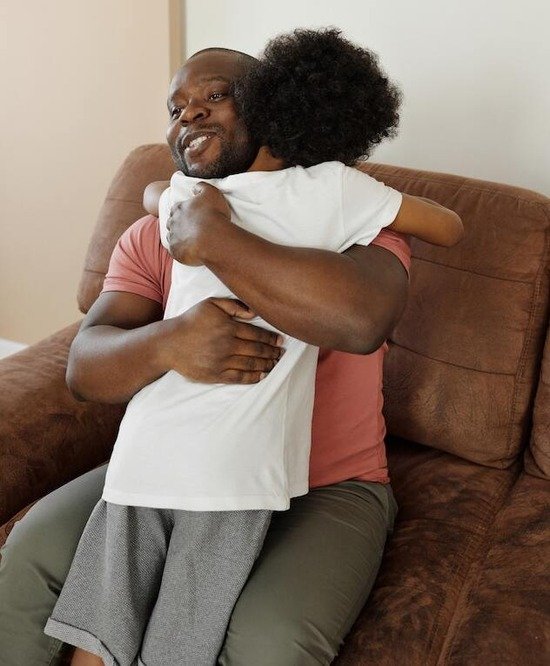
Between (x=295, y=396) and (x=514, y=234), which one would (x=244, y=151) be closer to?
(x=295, y=396)

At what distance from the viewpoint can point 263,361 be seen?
1.13 m

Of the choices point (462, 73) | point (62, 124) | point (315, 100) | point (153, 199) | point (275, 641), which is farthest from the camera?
point (62, 124)

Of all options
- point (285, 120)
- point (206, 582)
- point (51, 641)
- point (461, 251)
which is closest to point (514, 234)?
point (461, 251)

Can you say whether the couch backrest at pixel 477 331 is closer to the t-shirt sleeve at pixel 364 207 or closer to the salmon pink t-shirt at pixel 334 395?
the salmon pink t-shirt at pixel 334 395

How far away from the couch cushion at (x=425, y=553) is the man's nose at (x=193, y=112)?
80cm

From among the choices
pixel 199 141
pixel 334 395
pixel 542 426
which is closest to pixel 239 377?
pixel 334 395

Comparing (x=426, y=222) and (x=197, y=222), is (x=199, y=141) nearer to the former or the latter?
(x=197, y=222)

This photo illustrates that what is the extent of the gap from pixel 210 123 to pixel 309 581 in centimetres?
72

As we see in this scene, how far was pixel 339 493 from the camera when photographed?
51.4 inches

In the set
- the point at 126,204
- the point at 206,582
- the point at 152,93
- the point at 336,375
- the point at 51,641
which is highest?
the point at 152,93

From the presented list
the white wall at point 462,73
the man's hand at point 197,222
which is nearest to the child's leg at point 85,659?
the man's hand at point 197,222

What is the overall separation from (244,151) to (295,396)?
0.40 meters

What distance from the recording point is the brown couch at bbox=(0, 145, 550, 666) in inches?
55.0

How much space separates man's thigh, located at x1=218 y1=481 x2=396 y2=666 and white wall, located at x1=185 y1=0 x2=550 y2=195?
941 millimetres
